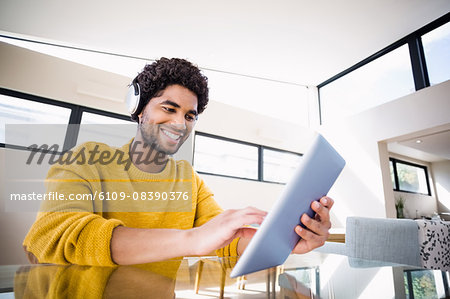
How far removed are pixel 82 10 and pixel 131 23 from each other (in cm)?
56

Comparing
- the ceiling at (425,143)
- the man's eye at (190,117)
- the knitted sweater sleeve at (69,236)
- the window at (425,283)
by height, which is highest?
the ceiling at (425,143)

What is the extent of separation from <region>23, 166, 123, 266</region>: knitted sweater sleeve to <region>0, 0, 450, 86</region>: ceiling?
311 cm

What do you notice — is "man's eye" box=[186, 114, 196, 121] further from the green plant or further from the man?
the green plant

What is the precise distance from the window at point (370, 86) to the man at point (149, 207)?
437cm

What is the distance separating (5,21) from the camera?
3.01 metres

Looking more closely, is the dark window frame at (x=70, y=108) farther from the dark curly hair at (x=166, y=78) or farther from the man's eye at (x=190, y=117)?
the man's eye at (x=190, y=117)

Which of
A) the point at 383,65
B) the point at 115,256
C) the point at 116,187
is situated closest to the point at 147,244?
the point at 115,256

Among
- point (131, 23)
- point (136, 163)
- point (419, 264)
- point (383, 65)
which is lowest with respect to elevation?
point (419, 264)

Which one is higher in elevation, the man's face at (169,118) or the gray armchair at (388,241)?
the man's face at (169,118)

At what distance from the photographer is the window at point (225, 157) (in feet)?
13.9

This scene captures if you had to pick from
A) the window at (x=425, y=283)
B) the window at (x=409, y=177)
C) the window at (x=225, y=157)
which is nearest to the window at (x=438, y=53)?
the window at (x=409, y=177)

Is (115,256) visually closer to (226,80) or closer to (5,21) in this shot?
(5,21)

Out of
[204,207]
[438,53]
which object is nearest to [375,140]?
[438,53]

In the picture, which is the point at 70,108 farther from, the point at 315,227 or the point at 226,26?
the point at 315,227
